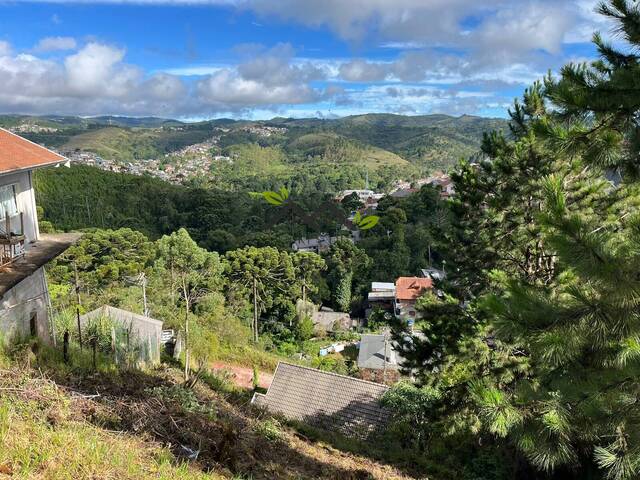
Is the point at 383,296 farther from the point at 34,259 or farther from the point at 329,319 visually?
the point at 34,259

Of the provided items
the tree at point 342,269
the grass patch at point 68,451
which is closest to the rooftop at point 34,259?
the grass patch at point 68,451

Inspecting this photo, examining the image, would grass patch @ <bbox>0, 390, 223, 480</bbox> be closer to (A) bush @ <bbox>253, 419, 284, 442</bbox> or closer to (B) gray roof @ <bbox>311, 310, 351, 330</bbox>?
(A) bush @ <bbox>253, 419, 284, 442</bbox>

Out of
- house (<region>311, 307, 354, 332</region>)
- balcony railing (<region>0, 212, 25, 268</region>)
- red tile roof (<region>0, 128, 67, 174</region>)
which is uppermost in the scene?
red tile roof (<region>0, 128, 67, 174</region>)

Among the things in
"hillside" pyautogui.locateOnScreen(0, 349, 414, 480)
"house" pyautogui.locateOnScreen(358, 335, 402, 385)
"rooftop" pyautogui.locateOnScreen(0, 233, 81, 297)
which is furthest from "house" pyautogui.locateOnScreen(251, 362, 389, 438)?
"house" pyautogui.locateOnScreen(358, 335, 402, 385)

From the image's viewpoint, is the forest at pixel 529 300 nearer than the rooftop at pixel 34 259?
Yes

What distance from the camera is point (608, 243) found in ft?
8.39

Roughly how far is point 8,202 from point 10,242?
78cm

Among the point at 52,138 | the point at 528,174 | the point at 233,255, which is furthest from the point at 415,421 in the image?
the point at 52,138

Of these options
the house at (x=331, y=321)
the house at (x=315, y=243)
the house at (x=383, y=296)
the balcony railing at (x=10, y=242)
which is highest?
the balcony railing at (x=10, y=242)

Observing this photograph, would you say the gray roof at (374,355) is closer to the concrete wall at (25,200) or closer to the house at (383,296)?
the house at (383,296)

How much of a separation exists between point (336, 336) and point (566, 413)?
25.0 m

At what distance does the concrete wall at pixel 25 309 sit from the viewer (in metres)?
6.30

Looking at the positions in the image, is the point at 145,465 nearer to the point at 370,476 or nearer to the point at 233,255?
the point at 370,476

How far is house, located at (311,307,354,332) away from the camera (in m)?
28.6
